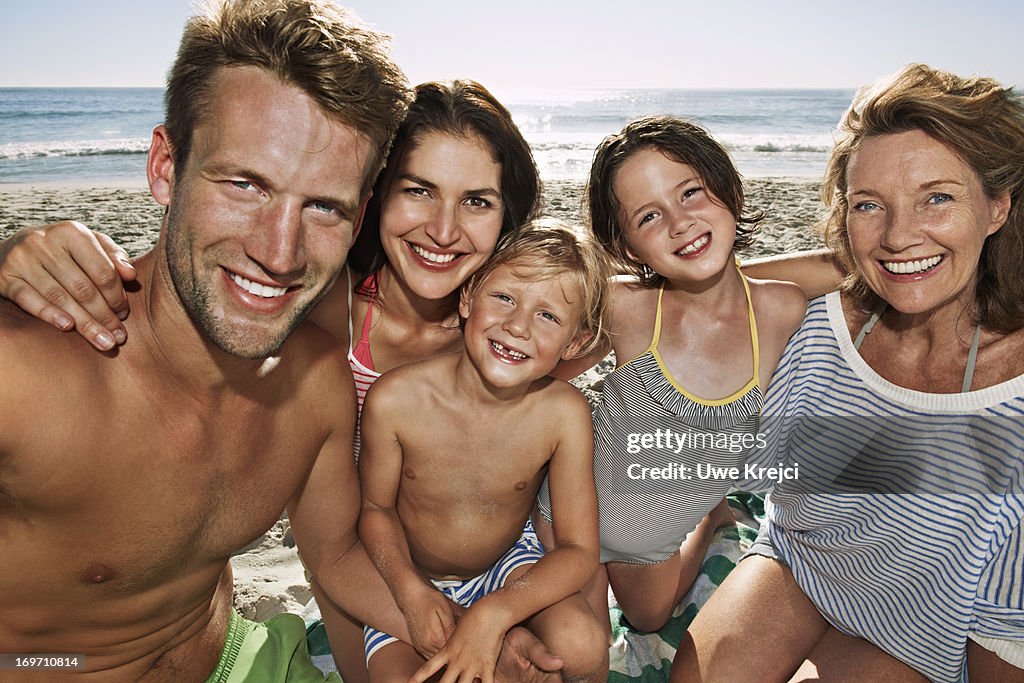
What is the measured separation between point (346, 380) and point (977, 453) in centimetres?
210

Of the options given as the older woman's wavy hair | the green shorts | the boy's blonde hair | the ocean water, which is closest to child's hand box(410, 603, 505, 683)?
the green shorts

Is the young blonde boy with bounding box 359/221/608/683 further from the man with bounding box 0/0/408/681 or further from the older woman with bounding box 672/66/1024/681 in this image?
the older woman with bounding box 672/66/1024/681

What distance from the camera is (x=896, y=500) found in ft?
9.03

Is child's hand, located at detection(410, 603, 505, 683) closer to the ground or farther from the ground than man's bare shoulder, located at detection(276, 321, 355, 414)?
closer to the ground

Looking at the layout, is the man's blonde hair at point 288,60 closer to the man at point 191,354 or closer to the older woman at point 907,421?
the man at point 191,354

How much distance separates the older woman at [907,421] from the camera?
256 centimetres

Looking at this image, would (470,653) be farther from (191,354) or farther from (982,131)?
(982,131)

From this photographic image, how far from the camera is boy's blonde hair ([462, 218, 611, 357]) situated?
2.86 meters

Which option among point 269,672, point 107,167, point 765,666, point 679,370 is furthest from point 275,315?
point 107,167

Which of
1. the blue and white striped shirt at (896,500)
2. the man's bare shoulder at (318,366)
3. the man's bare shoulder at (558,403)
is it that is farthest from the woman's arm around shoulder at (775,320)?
the man's bare shoulder at (318,366)

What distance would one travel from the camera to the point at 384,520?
2.81m

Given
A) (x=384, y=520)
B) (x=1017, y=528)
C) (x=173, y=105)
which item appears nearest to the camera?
(x=173, y=105)

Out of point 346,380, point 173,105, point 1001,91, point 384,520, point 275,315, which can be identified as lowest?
point 384,520

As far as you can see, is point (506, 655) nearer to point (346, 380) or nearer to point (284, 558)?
point (346, 380)
